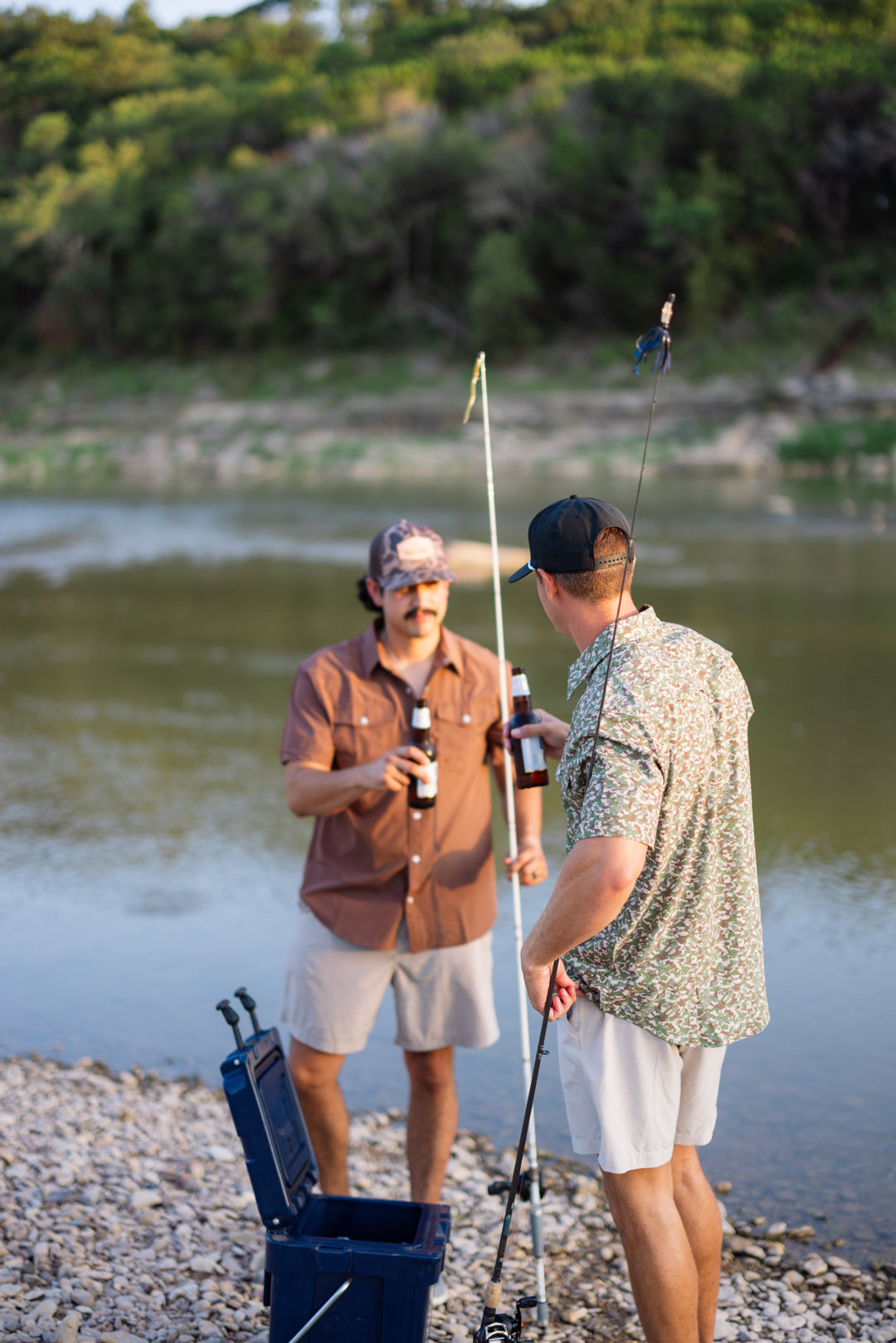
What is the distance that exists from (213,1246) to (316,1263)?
39.1 inches

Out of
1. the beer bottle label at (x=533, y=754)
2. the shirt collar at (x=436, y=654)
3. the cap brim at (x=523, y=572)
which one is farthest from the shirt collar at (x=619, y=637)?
the shirt collar at (x=436, y=654)

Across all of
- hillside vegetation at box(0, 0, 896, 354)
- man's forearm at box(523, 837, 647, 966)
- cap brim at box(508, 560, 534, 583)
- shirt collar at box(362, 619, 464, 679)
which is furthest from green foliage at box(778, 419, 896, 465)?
man's forearm at box(523, 837, 647, 966)

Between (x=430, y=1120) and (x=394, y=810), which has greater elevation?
(x=394, y=810)

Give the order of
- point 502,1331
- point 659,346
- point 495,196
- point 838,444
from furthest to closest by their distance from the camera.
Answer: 1. point 495,196
2. point 838,444
3. point 659,346
4. point 502,1331

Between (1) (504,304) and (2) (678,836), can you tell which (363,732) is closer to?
(2) (678,836)

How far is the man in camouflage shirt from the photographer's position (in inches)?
101

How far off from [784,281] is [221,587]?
135 ft

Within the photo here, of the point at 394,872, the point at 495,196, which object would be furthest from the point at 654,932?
the point at 495,196

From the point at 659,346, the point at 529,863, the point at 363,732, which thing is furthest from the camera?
the point at 363,732

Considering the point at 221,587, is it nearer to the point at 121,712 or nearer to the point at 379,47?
the point at 121,712

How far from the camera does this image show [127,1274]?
3.47 m

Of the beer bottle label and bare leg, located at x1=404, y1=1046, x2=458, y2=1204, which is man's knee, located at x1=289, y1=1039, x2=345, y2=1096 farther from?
the beer bottle label

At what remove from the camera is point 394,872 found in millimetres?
3746

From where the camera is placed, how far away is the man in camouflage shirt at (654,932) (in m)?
2.56
